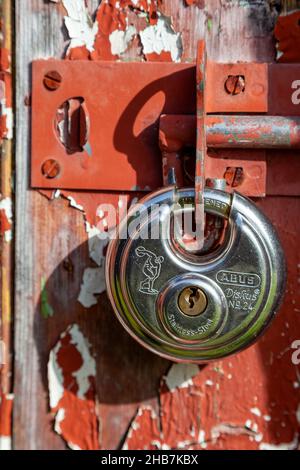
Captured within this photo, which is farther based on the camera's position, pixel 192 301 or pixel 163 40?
pixel 163 40

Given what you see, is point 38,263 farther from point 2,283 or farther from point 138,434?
point 138,434

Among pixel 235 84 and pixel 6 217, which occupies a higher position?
pixel 235 84

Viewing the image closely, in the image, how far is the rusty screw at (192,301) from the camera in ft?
2.03

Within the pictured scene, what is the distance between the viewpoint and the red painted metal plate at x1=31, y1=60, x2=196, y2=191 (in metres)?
0.71

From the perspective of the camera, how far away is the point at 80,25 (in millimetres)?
737

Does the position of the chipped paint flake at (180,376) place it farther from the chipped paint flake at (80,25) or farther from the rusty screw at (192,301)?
the chipped paint flake at (80,25)

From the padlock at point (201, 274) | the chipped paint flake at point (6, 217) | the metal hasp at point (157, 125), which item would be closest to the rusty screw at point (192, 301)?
the padlock at point (201, 274)

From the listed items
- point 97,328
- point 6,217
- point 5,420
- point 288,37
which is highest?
point 288,37

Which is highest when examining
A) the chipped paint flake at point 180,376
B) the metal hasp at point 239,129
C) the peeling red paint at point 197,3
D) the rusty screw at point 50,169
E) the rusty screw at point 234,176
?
the peeling red paint at point 197,3

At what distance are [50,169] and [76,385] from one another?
Result: 1.00 ft

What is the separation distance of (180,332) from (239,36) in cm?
39

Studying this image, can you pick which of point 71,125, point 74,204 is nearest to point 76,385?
point 74,204

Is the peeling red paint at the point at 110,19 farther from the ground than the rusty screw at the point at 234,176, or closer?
farther from the ground

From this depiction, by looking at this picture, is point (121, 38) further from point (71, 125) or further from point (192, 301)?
point (192, 301)
